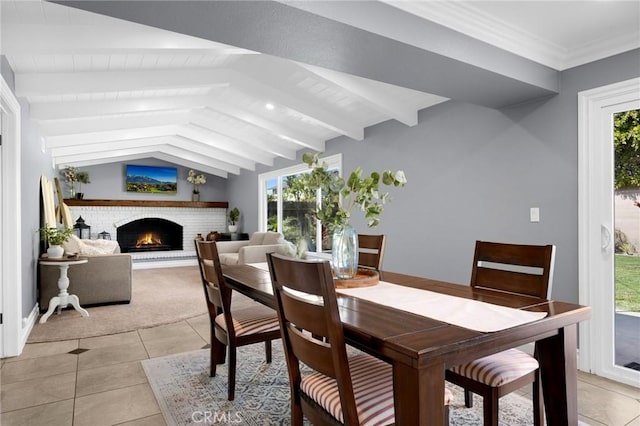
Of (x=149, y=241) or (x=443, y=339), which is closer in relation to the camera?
(x=443, y=339)

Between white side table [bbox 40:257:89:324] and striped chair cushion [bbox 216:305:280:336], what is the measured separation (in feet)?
8.22

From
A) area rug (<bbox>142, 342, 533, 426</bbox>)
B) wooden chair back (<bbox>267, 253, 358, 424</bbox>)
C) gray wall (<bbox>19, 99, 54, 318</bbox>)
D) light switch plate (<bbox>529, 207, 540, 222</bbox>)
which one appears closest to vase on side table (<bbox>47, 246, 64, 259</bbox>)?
gray wall (<bbox>19, 99, 54, 318</bbox>)

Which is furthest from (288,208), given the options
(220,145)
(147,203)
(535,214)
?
(535,214)

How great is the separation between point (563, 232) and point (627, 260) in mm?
403

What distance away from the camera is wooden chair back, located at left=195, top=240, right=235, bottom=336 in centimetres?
213

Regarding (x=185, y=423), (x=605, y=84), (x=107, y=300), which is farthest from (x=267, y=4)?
(x=107, y=300)

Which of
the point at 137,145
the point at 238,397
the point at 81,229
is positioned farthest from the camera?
the point at 81,229

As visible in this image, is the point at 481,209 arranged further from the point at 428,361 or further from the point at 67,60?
the point at 67,60

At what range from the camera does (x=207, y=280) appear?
239 centimetres

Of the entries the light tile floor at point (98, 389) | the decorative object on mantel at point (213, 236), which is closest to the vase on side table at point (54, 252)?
the light tile floor at point (98, 389)

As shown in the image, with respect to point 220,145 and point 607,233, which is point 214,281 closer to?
point 607,233

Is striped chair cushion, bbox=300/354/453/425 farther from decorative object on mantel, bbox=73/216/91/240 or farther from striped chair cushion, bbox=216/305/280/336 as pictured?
decorative object on mantel, bbox=73/216/91/240

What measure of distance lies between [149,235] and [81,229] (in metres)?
1.38

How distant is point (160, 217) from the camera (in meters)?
8.73
